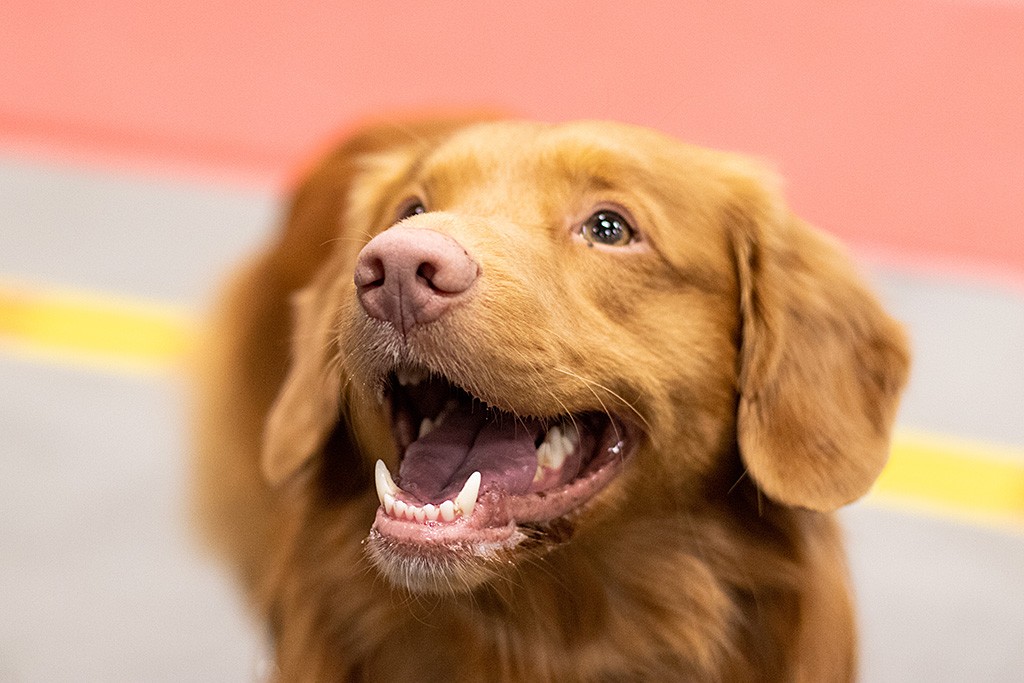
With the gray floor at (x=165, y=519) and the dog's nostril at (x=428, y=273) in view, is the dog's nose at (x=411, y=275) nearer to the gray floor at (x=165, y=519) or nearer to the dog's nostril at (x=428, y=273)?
the dog's nostril at (x=428, y=273)

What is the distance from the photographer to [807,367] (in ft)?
6.78

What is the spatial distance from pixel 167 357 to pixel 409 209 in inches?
92.1

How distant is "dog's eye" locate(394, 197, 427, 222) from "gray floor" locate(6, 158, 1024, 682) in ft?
4.78

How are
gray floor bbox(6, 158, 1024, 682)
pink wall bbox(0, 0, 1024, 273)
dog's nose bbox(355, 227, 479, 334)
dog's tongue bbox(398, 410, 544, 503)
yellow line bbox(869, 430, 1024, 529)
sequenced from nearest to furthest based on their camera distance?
dog's nose bbox(355, 227, 479, 334) → dog's tongue bbox(398, 410, 544, 503) → gray floor bbox(6, 158, 1024, 682) → yellow line bbox(869, 430, 1024, 529) → pink wall bbox(0, 0, 1024, 273)

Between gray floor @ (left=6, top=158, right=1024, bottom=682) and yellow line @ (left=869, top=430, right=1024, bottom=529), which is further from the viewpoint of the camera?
yellow line @ (left=869, top=430, right=1024, bottom=529)

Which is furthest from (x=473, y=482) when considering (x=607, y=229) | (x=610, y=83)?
(x=610, y=83)

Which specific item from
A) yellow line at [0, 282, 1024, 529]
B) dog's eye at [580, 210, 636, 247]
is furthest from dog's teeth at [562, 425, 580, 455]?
yellow line at [0, 282, 1024, 529]

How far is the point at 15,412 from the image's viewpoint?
3852mm

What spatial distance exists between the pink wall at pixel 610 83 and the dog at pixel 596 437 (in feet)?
8.81

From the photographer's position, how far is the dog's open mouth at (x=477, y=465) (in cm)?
173

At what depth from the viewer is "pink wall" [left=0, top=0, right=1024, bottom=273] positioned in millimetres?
4930

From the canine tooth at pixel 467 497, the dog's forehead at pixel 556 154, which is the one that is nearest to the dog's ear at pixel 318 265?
the dog's forehead at pixel 556 154

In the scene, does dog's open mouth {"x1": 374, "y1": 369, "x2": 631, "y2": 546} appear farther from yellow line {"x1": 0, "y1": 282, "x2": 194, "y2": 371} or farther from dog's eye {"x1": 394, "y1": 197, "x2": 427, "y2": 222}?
yellow line {"x1": 0, "y1": 282, "x2": 194, "y2": 371}

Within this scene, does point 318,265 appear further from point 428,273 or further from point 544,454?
point 428,273
